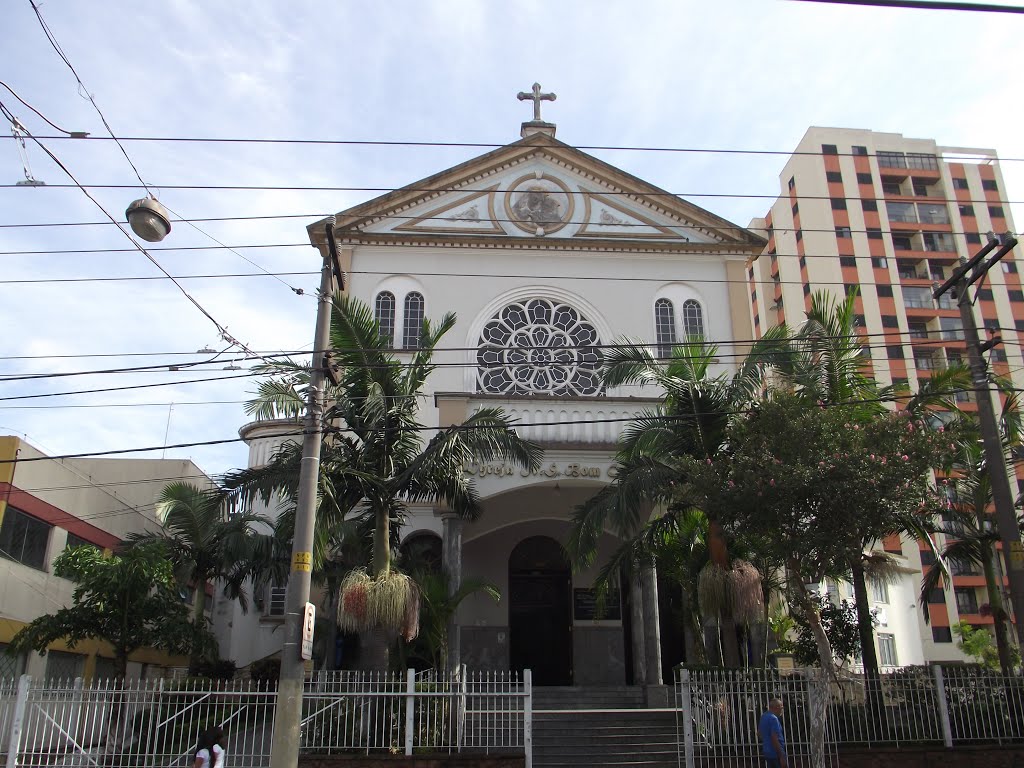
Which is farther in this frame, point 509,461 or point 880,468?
point 509,461

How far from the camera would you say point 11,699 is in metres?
12.5

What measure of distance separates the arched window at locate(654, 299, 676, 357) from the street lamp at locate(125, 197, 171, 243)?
1529cm

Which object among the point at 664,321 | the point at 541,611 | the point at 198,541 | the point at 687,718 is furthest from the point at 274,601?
the point at 687,718

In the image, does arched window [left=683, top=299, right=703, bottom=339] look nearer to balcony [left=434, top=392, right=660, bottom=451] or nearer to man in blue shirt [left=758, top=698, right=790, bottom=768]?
balcony [left=434, top=392, right=660, bottom=451]

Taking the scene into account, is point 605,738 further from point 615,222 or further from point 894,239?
point 894,239

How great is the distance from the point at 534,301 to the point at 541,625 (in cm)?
813

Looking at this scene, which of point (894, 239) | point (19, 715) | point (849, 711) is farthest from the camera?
point (894, 239)

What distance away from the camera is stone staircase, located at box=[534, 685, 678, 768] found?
1356cm

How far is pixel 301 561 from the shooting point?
10.2 metres

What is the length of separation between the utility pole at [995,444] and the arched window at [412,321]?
495 inches

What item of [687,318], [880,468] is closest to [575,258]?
[687,318]

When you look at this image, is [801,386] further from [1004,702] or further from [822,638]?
[1004,702]

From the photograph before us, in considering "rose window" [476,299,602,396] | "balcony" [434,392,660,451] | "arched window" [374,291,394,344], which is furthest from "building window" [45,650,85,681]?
"rose window" [476,299,602,396]

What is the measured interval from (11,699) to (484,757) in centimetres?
656
